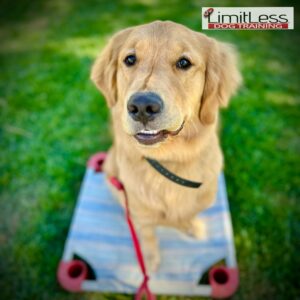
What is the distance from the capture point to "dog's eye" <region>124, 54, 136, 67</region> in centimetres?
205

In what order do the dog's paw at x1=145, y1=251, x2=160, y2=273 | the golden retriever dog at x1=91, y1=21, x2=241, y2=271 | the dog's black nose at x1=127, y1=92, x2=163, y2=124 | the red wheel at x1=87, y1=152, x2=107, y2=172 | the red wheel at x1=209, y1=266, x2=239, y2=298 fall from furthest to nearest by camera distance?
1. the red wheel at x1=87, y1=152, x2=107, y2=172
2. the dog's paw at x1=145, y1=251, x2=160, y2=273
3. the red wheel at x1=209, y1=266, x2=239, y2=298
4. the golden retriever dog at x1=91, y1=21, x2=241, y2=271
5. the dog's black nose at x1=127, y1=92, x2=163, y2=124

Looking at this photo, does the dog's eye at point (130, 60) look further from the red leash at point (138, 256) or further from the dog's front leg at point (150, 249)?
the dog's front leg at point (150, 249)

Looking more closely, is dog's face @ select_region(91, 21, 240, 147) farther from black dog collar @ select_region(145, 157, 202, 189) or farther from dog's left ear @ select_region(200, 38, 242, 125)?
black dog collar @ select_region(145, 157, 202, 189)

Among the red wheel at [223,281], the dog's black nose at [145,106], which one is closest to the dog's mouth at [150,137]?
the dog's black nose at [145,106]

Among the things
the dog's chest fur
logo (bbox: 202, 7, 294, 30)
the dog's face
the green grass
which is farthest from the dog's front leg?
logo (bbox: 202, 7, 294, 30)

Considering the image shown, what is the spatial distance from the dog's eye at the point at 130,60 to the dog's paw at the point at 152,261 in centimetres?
159

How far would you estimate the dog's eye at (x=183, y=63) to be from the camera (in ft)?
6.45

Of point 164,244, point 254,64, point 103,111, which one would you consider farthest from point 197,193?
A: point 254,64

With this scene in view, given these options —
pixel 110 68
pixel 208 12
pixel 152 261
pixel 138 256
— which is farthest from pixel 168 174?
pixel 208 12

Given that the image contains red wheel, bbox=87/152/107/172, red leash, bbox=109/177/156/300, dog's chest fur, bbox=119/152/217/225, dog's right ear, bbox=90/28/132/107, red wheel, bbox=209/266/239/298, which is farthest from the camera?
red wheel, bbox=87/152/107/172

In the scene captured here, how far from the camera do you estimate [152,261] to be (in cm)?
278

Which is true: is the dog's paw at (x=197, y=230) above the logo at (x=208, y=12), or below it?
below

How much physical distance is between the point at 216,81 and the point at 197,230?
4.60 feet

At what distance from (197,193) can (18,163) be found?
7.84 feet
